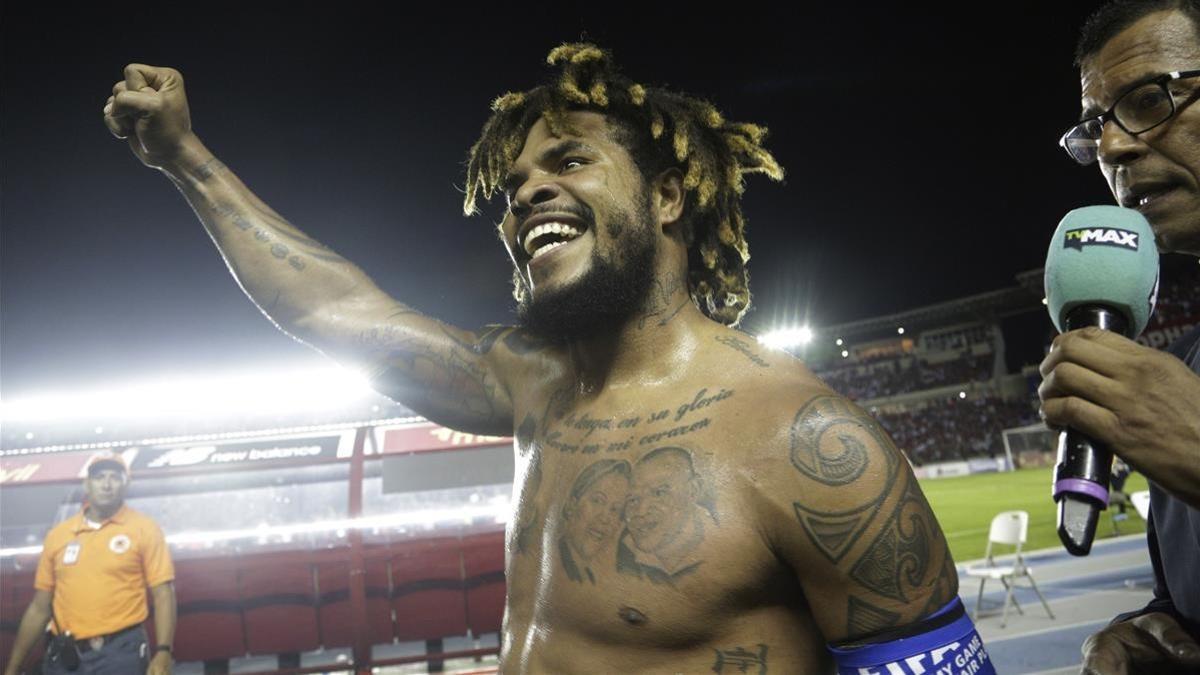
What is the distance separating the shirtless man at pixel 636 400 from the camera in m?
1.39

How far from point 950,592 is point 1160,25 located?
1215 millimetres

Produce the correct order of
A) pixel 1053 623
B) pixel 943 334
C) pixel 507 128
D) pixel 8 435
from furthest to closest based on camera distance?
pixel 943 334 < pixel 8 435 < pixel 1053 623 < pixel 507 128

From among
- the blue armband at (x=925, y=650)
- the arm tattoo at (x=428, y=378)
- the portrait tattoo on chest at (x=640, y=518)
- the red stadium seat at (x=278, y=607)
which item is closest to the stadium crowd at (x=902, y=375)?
the red stadium seat at (x=278, y=607)

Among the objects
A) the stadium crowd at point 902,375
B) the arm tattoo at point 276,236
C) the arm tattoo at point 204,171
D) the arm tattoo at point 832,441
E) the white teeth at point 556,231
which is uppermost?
the stadium crowd at point 902,375

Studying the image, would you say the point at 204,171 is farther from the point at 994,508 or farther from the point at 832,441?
the point at 994,508

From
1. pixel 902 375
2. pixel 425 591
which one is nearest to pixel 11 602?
pixel 425 591

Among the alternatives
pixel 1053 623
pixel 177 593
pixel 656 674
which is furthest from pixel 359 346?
pixel 1053 623

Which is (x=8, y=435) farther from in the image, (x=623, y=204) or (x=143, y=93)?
(x=623, y=204)

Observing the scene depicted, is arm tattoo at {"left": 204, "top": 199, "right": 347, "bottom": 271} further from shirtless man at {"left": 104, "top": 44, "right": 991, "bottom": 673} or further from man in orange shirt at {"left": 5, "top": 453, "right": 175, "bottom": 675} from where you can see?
man in orange shirt at {"left": 5, "top": 453, "right": 175, "bottom": 675}

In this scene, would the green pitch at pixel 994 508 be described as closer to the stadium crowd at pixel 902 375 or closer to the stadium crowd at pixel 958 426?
the stadium crowd at pixel 958 426

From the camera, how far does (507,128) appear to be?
232 cm

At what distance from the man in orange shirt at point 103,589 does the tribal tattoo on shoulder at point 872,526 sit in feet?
15.7

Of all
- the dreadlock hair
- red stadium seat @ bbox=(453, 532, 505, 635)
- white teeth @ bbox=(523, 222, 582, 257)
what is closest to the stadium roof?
red stadium seat @ bbox=(453, 532, 505, 635)

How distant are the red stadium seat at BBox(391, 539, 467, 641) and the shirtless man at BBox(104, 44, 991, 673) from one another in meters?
5.05
